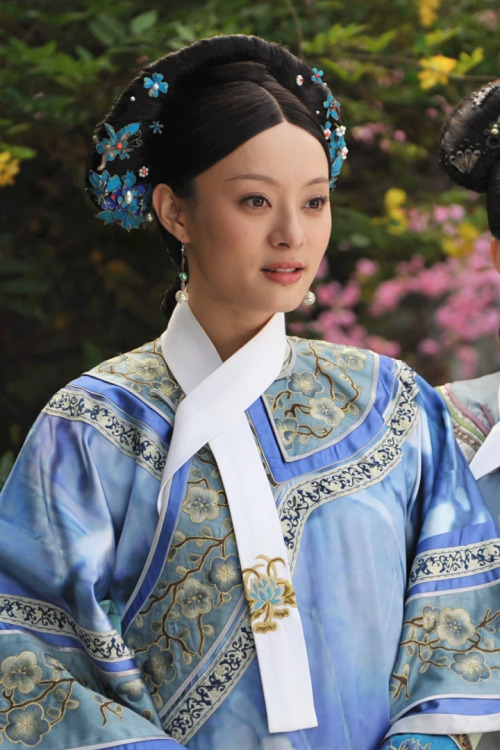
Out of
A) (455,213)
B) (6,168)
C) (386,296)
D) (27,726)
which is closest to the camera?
(27,726)

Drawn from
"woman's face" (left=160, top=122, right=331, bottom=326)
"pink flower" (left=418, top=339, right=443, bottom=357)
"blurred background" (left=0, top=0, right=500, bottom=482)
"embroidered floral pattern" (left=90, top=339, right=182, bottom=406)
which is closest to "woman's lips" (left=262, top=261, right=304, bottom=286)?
"woman's face" (left=160, top=122, right=331, bottom=326)

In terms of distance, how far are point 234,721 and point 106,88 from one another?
165 centimetres

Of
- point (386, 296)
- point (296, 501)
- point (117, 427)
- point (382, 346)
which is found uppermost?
point (117, 427)

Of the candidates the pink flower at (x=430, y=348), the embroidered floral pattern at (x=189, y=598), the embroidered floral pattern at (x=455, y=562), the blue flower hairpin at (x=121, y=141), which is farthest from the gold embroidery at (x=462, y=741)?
the pink flower at (x=430, y=348)

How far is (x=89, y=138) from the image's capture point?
289 cm

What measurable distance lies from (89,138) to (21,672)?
5.05ft

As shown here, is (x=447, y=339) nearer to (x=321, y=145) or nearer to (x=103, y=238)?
(x=103, y=238)

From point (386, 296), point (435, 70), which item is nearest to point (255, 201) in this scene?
point (435, 70)

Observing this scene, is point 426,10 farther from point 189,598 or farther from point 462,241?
point 189,598

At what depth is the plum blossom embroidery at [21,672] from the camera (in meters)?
1.73

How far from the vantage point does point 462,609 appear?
1864 mm

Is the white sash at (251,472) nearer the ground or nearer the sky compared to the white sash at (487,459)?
nearer the sky

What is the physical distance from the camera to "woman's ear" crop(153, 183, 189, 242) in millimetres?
1885

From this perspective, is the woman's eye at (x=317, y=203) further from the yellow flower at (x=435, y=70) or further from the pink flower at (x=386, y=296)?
the pink flower at (x=386, y=296)
